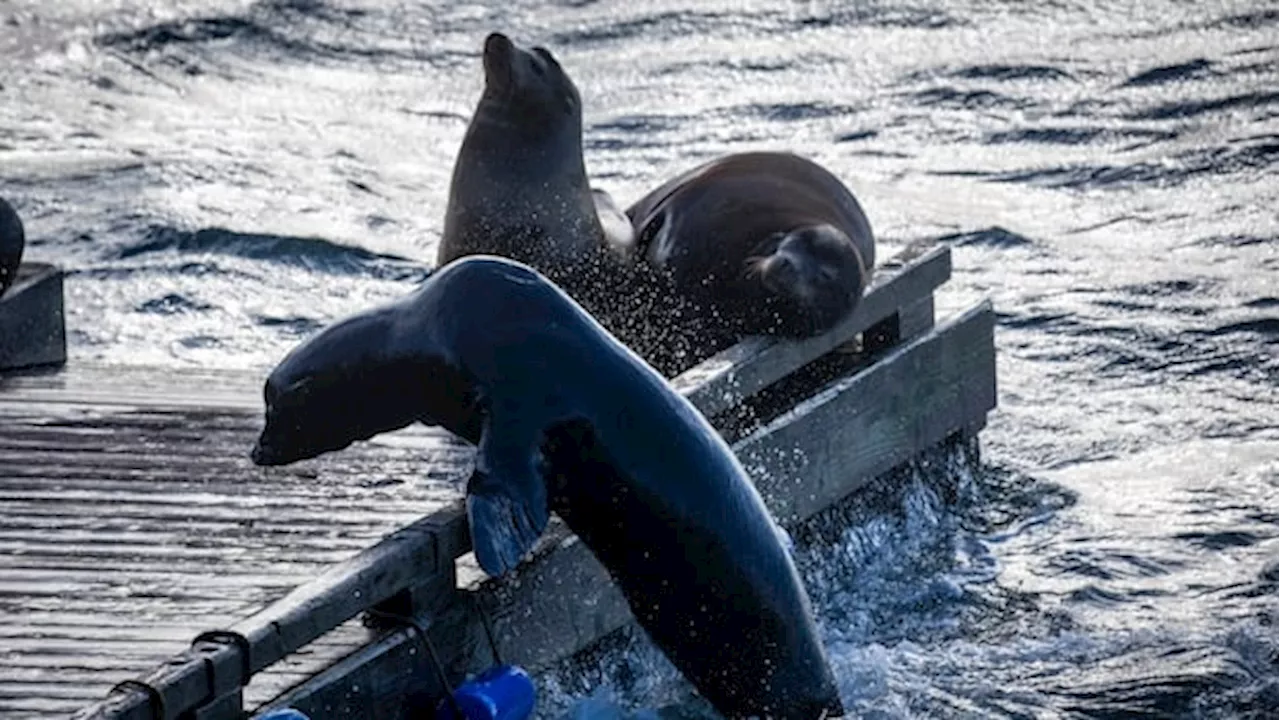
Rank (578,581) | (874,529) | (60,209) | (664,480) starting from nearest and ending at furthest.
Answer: (664,480) < (578,581) < (874,529) < (60,209)

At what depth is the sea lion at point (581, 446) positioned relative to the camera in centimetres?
675

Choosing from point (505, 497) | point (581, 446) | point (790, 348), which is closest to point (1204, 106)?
point (790, 348)

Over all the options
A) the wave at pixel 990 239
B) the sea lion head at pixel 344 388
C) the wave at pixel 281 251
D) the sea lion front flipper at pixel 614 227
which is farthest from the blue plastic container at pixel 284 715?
the wave at pixel 990 239

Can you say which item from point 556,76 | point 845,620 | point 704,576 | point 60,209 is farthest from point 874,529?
point 60,209

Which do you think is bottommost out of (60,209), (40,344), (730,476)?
(60,209)

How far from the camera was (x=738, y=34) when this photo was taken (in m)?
16.5

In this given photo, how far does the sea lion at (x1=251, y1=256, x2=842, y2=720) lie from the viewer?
6.75 meters

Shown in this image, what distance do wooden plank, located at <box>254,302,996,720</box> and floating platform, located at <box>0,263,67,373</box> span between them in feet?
7.41

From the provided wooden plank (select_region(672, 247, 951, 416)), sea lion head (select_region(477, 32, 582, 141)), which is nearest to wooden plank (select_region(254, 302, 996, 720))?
wooden plank (select_region(672, 247, 951, 416))

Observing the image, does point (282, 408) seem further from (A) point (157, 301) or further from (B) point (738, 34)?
(B) point (738, 34)

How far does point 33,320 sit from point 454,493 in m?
2.19

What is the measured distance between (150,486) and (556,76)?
7.29 ft

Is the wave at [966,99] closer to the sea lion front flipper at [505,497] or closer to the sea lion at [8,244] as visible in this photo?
the sea lion at [8,244]

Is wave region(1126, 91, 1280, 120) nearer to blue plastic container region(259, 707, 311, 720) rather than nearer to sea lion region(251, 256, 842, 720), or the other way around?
sea lion region(251, 256, 842, 720)
